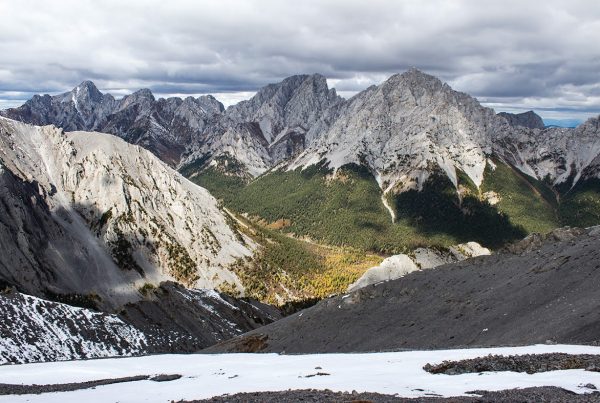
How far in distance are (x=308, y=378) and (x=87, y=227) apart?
5805 inches

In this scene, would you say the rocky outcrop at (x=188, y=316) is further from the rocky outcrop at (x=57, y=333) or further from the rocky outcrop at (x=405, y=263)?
the rocky outcrop at (x=405, y=263)

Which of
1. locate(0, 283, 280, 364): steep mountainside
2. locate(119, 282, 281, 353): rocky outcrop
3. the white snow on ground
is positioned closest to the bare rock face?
locate(0, 283, 280, 364): steep mountainside

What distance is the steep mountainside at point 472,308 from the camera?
54388mm

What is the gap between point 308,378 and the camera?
35250 mm

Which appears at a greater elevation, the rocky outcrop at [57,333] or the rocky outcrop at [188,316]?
the rocky outcrop at [57,333]

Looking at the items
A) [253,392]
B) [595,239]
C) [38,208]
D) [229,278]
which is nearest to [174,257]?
[229,278]

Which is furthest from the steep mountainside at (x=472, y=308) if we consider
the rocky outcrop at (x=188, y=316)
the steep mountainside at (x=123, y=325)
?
the rocky outcrop at (x=188, y=316)

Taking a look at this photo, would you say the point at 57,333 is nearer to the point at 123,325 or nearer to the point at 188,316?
the point at 123,325

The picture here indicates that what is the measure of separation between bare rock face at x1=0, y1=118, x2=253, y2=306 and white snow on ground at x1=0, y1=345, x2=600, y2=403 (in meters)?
93.5

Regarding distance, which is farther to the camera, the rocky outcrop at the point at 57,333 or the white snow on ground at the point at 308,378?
the rocky outcrop at the point at 57,333

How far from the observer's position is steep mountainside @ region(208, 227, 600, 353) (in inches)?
2141

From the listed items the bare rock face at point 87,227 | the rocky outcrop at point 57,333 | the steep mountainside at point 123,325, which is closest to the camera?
the rocky outcrop at point 57,333

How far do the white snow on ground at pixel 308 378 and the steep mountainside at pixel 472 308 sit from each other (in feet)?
46.9

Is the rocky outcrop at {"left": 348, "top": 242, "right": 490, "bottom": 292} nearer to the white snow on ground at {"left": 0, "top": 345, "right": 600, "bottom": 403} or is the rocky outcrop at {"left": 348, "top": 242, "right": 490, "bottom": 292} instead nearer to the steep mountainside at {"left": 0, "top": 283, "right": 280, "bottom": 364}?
the steep mountainside at {"left": 0, "top": 283, "right": 280, "bottom": 364}
